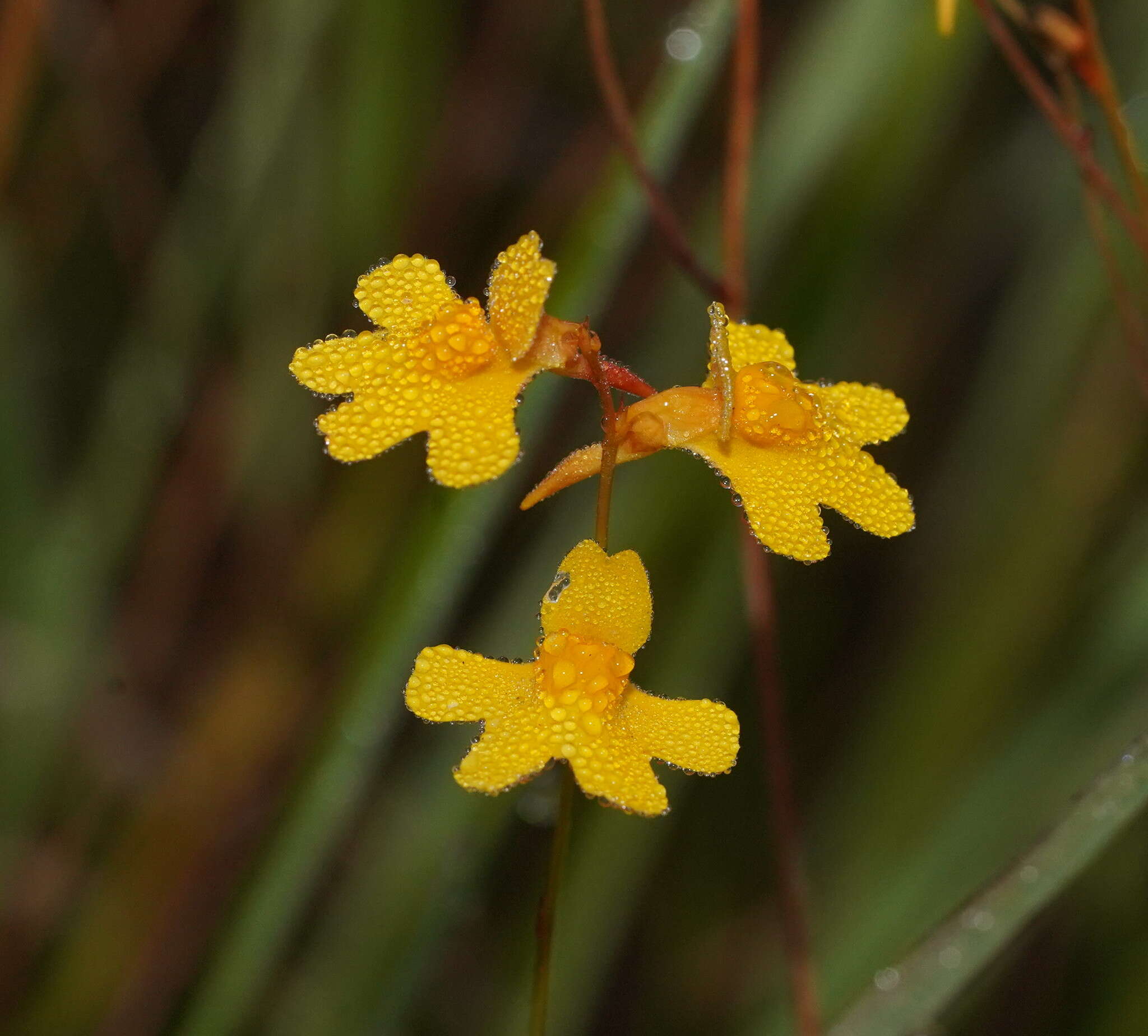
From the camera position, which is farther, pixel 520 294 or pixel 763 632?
pixel 763 632

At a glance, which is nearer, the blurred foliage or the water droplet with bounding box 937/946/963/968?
the water droplet with bounding box 937/946/963/968

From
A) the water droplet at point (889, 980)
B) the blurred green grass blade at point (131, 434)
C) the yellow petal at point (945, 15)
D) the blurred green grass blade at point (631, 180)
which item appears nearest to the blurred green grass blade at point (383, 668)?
the blurred green grass blade at point (631, 180)

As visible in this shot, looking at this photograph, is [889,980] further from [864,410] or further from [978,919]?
[864,410]

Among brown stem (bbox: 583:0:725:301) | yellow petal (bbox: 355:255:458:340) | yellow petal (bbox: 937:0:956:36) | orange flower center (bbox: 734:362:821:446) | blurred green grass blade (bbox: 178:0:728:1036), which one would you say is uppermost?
yellow petal (bbox: 937:0:956:36)

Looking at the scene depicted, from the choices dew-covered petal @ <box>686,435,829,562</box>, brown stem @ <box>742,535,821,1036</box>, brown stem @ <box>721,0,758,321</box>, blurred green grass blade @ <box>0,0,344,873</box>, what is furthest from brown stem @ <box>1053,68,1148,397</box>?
blurred green grass blade @ <box>0,0,344,873</box>

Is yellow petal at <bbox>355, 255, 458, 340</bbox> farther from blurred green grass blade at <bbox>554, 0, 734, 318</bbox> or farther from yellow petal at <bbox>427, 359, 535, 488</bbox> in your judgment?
blurred green grass blade at <bbox>554, 0, 734, 318</bbox>

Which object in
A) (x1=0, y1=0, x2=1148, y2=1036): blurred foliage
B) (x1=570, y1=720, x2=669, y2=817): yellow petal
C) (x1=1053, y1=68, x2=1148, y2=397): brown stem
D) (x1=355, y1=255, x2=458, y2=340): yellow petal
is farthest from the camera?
(x1=0, y1=0, x2=1148, y2=1036): blurred foliage

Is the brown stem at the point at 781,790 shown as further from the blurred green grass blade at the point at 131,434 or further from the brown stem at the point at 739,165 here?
→ the blurred green grass blade at the point at 131,434

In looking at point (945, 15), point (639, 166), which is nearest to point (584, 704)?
point (639, 166)
